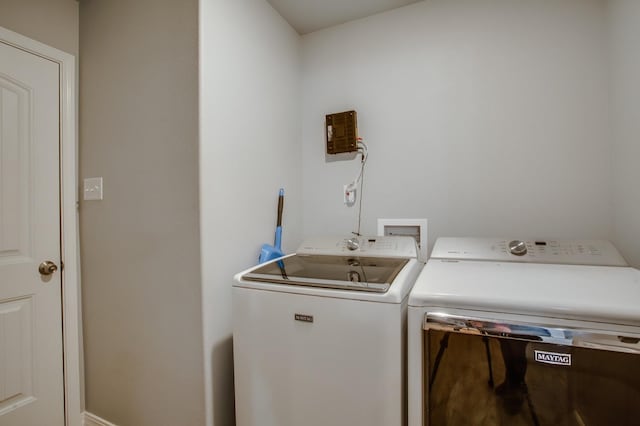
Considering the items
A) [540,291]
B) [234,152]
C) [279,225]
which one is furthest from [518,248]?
[234,152]

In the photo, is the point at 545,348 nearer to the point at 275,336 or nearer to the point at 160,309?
the point at 275,336

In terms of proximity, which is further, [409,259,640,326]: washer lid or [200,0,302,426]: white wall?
[200,0,302,426]: white wall

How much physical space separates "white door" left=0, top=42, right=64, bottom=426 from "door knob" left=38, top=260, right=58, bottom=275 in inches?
0.6

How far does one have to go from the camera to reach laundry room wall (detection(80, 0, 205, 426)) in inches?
51.1

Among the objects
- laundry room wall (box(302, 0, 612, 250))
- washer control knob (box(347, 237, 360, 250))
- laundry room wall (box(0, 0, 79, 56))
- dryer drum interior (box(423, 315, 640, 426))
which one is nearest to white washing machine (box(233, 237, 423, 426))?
dryer drum interior (box(423, 315, 640, 426))

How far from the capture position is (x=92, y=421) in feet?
5.37

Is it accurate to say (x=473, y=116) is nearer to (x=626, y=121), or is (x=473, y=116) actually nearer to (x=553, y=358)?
(x=626, y=121)

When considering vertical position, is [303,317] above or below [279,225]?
below

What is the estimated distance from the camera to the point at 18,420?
1427mm

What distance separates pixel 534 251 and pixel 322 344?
3.31ft

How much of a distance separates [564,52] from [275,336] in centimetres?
191

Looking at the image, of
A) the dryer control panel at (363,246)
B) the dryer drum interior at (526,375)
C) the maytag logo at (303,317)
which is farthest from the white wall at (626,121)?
the maytag logo at (303,317)

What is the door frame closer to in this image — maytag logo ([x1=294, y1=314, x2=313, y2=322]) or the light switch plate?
the light switch plate

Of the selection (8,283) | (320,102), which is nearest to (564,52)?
(320,102)
